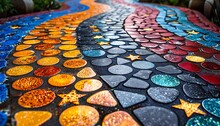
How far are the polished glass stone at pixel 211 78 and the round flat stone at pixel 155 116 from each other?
785 mm

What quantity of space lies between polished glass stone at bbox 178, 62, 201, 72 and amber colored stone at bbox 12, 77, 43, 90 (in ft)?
5.41

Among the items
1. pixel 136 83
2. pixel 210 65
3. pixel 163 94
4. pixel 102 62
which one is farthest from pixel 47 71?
pixel 210 65

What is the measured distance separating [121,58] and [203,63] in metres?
1.05

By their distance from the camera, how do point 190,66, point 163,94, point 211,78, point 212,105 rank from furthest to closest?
point 190,66, point 211,78, point 163,94, point 212,105

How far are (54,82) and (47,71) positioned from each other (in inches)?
12.2

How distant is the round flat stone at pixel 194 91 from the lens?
70.9 inches

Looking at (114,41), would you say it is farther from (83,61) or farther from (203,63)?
(203,63)

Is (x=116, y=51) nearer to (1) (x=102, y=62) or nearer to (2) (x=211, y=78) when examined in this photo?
(1) (x=102, y=62)

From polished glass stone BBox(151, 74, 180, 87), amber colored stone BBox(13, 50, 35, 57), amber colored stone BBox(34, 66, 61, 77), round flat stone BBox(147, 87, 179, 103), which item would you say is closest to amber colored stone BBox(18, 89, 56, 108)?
amber colored stone BBox(34, 66, 61, 77)

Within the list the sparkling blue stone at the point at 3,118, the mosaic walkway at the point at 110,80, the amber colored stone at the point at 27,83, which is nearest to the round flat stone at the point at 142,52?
the mosaic walkway at the point at 110,80

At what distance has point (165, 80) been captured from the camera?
206cm

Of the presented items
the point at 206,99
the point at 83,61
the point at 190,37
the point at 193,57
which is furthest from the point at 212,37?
the point at 83,61

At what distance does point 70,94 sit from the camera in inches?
71.1

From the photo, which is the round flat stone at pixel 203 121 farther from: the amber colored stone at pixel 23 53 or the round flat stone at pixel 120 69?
the amber colored stone at pixel 23 53
